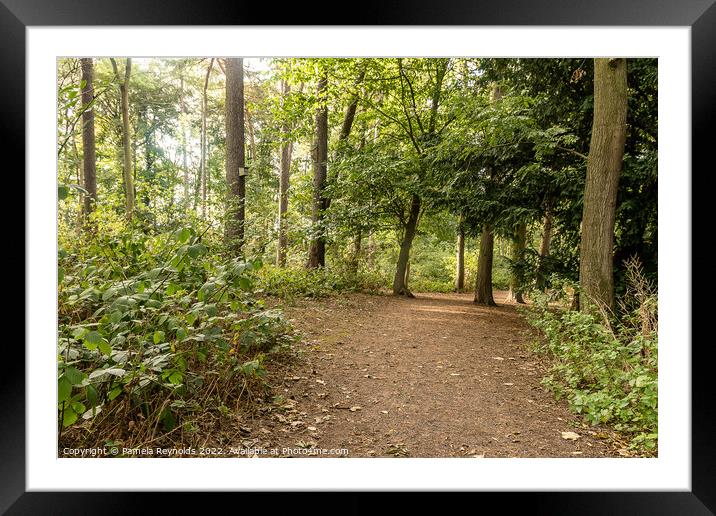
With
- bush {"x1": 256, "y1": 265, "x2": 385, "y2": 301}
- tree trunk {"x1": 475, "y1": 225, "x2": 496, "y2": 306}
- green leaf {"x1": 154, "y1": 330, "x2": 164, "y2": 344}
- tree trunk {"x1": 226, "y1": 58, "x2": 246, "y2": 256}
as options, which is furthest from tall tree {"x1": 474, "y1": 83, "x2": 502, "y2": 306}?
A: green leaf {"x1": 154, "y1": 330, "x2": 164, "y2": 344}

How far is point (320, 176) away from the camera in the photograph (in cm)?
839

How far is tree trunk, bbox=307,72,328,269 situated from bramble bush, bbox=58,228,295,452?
4936 mm

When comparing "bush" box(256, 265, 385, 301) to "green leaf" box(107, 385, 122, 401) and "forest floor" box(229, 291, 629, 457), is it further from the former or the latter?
"green leaf" box(107, 385, 122, 401)

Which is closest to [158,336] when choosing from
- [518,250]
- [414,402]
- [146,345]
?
[146,345]

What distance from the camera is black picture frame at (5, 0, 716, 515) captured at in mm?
1261

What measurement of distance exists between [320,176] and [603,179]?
5.80 meters

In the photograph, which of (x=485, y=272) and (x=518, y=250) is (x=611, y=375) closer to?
(x=518, y=250)

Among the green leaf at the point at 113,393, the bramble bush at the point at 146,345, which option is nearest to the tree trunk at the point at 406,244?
the bramble bush at the point at 146,345

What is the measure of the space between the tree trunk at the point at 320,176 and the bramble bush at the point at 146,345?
494 cm

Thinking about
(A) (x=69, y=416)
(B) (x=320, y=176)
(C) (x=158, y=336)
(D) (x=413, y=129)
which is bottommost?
(A) (x=69, y=416)

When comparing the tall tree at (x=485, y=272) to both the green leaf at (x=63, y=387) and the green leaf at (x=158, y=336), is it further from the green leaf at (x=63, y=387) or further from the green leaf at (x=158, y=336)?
the green leaf at (x=63, y=387)
